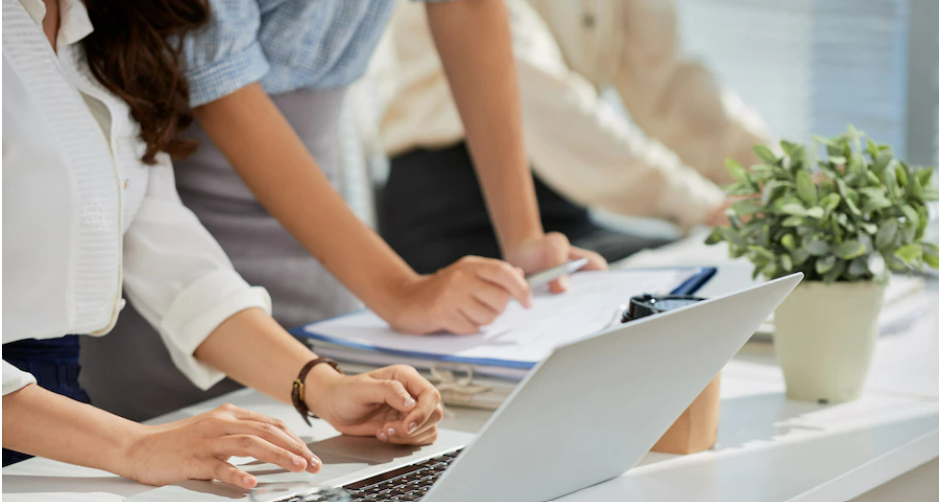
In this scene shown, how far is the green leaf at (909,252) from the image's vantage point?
782mm

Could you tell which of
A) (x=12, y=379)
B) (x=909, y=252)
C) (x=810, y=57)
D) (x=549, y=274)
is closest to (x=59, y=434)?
(x=12, y=379)

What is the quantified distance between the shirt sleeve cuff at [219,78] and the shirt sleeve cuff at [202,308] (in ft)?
0.58

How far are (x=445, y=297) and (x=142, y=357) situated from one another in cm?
40

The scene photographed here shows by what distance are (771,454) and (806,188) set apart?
0.79 feet

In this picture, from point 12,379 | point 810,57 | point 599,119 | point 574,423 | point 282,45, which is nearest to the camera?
point 574,423

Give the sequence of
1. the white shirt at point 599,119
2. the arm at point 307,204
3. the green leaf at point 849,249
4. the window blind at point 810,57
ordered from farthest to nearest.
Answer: the window blind at point 810,57 < the white shirt at point 599,119 < the arm at point 307,204 < the green leaf at point 849,249

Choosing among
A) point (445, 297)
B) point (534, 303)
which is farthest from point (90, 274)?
point (534, 303)

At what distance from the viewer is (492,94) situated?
1098 mm

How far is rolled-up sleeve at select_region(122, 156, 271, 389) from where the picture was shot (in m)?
0.79

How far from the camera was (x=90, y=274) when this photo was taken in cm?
71

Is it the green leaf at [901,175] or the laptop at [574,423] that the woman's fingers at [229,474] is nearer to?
the laptop at [574,423]

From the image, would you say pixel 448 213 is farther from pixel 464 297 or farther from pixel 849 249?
pixel 849 249

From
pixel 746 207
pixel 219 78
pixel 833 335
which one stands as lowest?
pixel 833 335

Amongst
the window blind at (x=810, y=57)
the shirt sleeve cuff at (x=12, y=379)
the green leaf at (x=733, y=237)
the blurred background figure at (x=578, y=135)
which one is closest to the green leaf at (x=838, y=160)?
the green leaf at (x=733, y=237)
